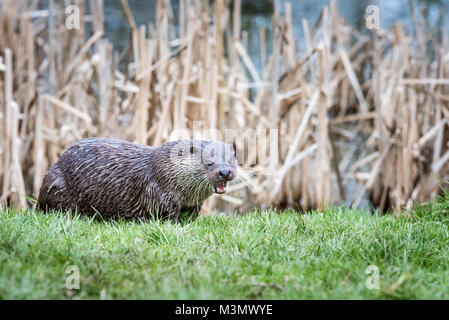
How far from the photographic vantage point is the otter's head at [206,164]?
14.6 ft

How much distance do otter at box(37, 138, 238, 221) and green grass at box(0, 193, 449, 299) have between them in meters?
0.35

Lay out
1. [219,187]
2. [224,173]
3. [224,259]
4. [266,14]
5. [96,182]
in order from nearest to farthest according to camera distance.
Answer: [224,259]
[224,173]
[219,187]
[96,182]
[266,14]

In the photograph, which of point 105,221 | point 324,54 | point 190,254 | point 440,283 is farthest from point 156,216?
point 324,54

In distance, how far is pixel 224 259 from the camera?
133 inches

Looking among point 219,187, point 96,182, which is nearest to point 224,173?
point 219,187

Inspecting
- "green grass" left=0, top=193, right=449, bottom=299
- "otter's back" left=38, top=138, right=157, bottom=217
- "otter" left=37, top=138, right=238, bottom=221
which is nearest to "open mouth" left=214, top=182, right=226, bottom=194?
"otter" left=37, top=138, right=238, bottom=221

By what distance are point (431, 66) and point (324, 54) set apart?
2001 millimetres

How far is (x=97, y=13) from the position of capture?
7215 millimetres

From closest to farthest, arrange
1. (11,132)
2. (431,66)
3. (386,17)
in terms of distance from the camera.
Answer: (11,132) < (431,66) < (386,17)

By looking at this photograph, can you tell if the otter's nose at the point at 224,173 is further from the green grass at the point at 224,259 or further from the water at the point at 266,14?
the water at the point at 266,14

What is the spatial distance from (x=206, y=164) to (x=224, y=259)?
1.26m

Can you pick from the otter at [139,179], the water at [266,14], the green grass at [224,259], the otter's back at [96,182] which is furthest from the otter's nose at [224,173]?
the water at [266,14]

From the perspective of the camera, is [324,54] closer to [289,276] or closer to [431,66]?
[431,66]

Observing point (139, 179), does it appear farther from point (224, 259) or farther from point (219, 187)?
point (224, 259)
